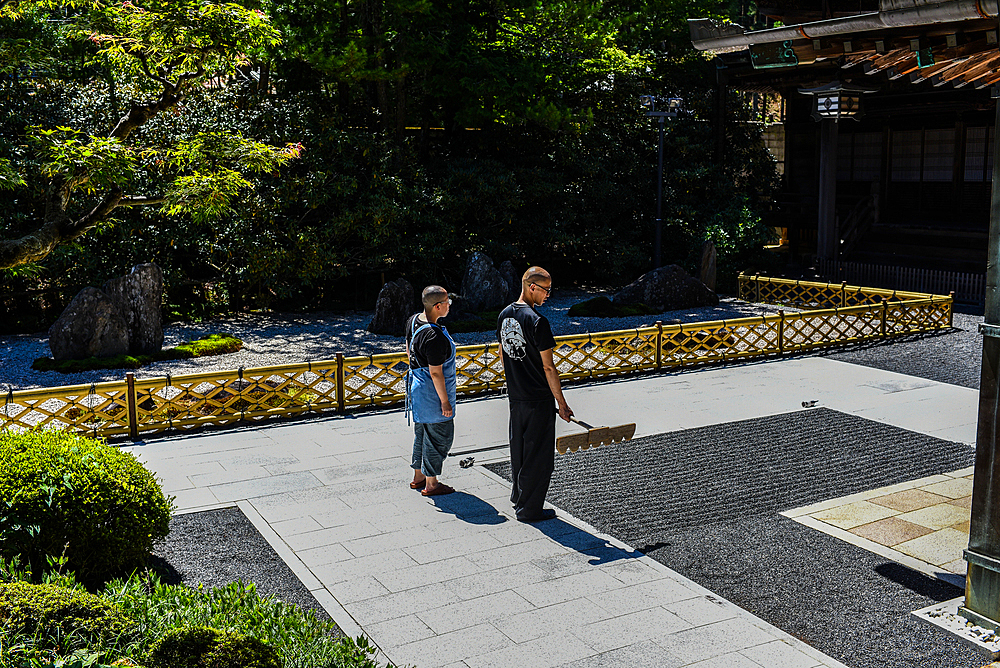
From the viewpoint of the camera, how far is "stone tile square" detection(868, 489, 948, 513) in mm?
8281

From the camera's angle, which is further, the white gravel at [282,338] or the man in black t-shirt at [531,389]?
the white gravel at [282,338]

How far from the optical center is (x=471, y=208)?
956 inches

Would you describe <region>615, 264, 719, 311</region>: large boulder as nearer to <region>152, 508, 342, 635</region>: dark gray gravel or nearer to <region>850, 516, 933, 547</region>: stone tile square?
<region>850, 516, 933, 547</region>: stone tile square

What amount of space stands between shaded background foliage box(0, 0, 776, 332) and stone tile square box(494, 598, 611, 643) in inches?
640

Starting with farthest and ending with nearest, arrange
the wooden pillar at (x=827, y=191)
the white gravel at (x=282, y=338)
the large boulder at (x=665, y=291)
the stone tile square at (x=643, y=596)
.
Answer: the wooden pillar at (x=827, y=191) → the large boulder at (x=665, y=291) → the white gravel at (x=282, y=338) → the stone tile square at (x=643, y=596)

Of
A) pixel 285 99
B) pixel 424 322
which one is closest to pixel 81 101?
pixel 285 99

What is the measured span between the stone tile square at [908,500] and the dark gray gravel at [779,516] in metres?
0.32

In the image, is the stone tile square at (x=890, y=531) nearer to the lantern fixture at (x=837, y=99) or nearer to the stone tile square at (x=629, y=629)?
the stone tile square at (x=629, y=629)

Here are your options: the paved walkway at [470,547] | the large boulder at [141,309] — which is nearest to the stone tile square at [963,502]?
the paved walkway at [470,547]

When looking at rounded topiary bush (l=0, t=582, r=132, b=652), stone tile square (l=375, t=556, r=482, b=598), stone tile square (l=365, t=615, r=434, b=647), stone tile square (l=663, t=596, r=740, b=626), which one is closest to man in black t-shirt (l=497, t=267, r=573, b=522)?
stone tile square (l=375, t=556, r=482, b=598)

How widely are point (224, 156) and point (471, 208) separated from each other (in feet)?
36.6

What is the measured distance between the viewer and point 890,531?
7648mm

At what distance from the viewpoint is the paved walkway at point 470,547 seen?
5711 millimetres

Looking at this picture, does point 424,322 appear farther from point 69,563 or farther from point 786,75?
point 786,75
